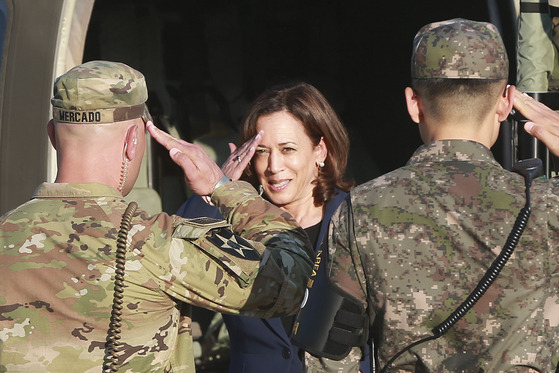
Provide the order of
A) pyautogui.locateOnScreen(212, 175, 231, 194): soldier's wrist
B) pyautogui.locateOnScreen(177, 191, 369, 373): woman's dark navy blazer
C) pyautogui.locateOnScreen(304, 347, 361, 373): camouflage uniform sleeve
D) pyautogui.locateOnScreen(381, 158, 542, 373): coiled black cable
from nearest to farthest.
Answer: pyautogui.locateOnScreen(381, 158, 542, 373): coiled black cable, pyautogui.locateOnScreen(304, 347, 361, 373): camouflage uniform sleeve, pyautogui.locateOnScreen(212, 175, 231, 194): soldier's wrist, pyautogui.locateOnScreen(177, 191, 369, 373): woman's dark navy blazer

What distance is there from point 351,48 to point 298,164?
2.39 m

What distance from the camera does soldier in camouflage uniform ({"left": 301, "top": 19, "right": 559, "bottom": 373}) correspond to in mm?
1801

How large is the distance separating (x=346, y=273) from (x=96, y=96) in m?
0.76

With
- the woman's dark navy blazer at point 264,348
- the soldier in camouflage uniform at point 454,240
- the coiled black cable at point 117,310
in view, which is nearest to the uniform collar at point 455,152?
the soldier in camouflage uniform at point 454,240

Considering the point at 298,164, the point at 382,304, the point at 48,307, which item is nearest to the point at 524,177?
the point at 382,304

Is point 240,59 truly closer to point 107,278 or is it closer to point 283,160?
point 283,160

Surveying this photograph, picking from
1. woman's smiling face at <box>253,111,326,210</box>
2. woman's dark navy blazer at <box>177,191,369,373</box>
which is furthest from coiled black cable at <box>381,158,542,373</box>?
woman's smiling face at <box>253,111,326,210</box>

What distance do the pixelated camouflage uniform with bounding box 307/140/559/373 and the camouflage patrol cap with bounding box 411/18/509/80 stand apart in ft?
0.58

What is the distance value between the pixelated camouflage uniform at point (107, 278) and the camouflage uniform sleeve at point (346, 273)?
0.15 metres

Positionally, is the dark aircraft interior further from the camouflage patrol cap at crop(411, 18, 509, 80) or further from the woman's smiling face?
the camouflage patrol cap at crop(411, 18, 509, 80)

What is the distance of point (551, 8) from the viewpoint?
10.5 ft

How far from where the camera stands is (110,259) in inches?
73.8

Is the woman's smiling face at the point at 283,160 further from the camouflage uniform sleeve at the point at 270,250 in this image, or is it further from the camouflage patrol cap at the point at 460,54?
the camouflage patrol cap at the point at 460,54

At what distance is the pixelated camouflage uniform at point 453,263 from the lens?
5.90 feet
